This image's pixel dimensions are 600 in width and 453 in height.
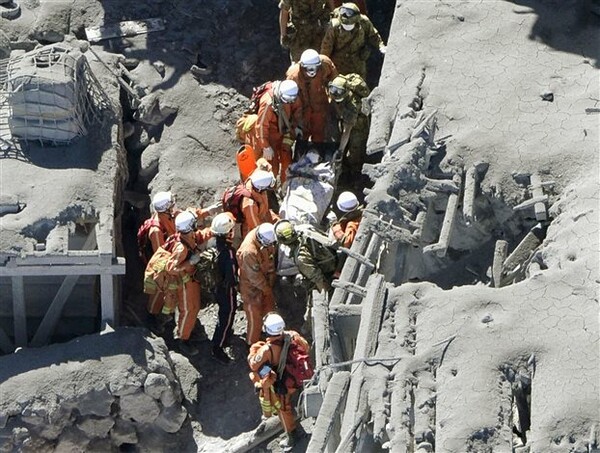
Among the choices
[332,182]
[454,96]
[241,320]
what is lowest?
[241,320]

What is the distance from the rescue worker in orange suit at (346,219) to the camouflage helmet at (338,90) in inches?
49.4

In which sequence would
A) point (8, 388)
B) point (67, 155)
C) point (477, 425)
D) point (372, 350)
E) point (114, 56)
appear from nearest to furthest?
point (477, 425) → point (372, 350) → point (8, 388) → point (67, 155) → point (114, 56)

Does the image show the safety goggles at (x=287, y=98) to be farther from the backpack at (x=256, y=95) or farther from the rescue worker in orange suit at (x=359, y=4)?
the rescue worker in orange suit at (x=359, y=4)

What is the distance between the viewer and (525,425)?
54.9ft

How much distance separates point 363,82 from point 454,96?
168cm

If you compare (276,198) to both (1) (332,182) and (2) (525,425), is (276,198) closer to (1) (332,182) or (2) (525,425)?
(1) (332,182)

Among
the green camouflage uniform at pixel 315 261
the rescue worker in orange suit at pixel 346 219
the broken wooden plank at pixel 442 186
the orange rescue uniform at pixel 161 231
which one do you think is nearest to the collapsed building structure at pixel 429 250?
the broken wooden plank at pixel 442 186

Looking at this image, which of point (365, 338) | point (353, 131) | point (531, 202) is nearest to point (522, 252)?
point (531, 202)

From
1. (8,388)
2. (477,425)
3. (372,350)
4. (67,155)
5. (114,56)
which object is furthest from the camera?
(114,56)

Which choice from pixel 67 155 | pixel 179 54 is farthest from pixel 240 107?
pixel 67 155

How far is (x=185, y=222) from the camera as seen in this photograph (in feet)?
68.4

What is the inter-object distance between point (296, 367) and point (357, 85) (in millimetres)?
4014

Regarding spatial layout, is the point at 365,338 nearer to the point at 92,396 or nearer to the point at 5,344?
the point at 92,396

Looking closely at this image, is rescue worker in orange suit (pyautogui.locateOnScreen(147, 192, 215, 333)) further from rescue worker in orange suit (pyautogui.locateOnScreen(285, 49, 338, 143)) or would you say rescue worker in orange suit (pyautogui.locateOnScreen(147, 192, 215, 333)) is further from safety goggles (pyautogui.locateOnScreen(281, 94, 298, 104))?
rescue worker in orange suit (pyautogui.locateOnScreen(285, 49, 338, 143))
